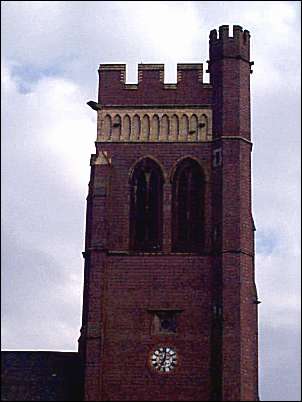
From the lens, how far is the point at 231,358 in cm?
5200

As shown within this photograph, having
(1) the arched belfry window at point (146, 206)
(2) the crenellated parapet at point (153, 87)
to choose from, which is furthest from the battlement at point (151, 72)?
(1) the arched belfry window at point (146, 206)

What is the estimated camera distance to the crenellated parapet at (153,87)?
57969 millimetres

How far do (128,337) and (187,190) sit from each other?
7.76 metres

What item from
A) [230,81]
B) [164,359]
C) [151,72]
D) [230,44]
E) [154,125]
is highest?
[230,44]

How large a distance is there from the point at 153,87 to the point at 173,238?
25.7 ft

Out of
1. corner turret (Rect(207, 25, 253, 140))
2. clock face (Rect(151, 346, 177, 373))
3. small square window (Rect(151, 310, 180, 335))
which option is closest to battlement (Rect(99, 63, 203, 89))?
corner turret (Rect(207, 25, 253, 140))

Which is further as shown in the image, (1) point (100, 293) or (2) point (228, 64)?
(2) point (228, 64)

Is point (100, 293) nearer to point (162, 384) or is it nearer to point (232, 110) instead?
point (162, 384)

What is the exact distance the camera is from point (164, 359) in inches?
2090

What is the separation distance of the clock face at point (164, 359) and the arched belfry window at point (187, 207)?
491cm

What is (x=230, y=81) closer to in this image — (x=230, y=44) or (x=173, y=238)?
(x=230, y=44)

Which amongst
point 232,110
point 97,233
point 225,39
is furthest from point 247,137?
point 97,233

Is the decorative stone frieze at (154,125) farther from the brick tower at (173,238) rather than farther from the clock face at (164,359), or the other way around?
the clock face at (164,359)

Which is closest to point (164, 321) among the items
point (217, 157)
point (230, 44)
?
point (217, 157)
